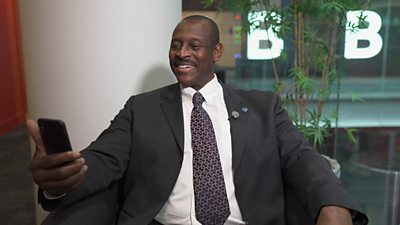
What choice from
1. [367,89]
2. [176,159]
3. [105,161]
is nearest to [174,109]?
[176,159]

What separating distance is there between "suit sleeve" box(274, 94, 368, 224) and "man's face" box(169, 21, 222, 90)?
355 mm

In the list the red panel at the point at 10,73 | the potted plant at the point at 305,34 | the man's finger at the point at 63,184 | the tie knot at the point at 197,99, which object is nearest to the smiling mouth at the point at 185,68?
the tie knot at the point at 197,99

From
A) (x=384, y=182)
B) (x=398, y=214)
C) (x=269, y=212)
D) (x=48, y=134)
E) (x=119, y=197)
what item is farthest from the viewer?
(x=384, y=182)

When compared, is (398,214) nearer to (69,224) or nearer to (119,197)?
(119,197)

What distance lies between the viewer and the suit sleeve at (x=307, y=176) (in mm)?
1373

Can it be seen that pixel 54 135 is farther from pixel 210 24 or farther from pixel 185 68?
pixel 210 24

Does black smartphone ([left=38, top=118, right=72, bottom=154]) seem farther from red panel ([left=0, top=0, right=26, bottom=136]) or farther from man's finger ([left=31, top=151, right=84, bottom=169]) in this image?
red panel ([left=0, top=0, right=26, bottom=136])

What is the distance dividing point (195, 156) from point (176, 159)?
8 cm

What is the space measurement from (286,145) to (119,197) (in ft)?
2.32

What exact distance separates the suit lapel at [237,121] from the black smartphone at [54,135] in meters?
0.67

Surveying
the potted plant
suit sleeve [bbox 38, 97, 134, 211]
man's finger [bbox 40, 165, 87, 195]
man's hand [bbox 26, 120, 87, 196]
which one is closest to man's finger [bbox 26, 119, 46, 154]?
man's hand [bbox 26, 120, 87, 196]

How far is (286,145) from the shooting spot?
168 cm

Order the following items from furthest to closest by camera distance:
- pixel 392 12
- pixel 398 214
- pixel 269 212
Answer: pixel 392 12
pixel 398 214
pixel 269 212

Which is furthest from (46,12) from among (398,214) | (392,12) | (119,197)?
(392,12)
